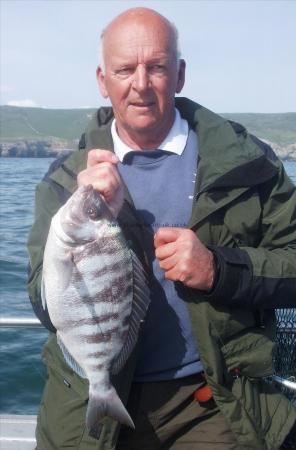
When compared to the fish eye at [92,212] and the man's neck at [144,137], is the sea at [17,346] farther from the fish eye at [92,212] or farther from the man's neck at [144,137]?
the fish eye at [92,212]

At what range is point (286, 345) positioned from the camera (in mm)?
4227

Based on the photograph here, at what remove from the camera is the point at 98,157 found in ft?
9.92

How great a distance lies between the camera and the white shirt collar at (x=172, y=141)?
3503 mm

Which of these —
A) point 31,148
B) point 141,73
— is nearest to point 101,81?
point 141,73

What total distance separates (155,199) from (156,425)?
1306 millimetres

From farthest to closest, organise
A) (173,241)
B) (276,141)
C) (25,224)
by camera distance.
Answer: (276,141) < (25,224) < (173,241)

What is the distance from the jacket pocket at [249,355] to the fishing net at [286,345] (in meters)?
0.92

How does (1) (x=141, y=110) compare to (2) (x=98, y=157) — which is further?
(1) (x=141, y=110)

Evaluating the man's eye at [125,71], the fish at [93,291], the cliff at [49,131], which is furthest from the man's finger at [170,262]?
the cliff at [49,131]

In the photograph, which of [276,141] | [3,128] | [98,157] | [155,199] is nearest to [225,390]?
[155,199]

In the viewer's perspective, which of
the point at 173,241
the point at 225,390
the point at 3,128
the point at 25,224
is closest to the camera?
the point at 173,241

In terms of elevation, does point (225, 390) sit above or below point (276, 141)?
above

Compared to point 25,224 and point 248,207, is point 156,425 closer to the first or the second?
point 248,207

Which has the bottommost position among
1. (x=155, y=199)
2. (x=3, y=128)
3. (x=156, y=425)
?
(x=3, y=128)
